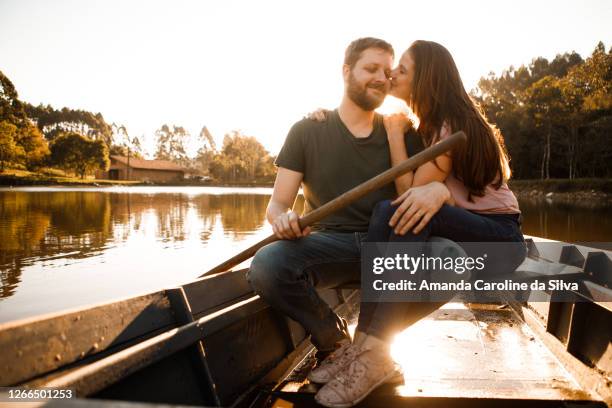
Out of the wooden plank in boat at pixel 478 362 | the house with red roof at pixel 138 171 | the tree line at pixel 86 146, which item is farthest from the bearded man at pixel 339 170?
the house with red roof at pixel 138 171

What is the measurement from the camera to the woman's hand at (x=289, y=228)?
2.32 m

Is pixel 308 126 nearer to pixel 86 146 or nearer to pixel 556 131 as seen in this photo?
pixel 556 131

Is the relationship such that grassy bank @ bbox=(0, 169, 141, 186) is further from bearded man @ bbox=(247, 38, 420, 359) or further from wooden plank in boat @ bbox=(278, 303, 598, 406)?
wooden plank in boat @ bbox=(278, 303, 598, 406)

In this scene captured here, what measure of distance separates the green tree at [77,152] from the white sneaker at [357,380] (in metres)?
59.0

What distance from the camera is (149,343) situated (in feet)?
5.28

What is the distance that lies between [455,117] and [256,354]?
150cm

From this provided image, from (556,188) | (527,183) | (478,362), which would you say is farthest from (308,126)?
(527,183)

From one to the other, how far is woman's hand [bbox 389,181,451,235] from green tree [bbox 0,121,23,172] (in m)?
52.0

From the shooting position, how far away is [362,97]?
2.82 m

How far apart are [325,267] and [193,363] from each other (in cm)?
81

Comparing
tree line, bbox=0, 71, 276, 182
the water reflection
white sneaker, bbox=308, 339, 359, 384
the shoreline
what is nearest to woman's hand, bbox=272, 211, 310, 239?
white sneaker, bbox=308, 339, 359, 384

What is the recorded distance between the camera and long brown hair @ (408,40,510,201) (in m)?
2.28

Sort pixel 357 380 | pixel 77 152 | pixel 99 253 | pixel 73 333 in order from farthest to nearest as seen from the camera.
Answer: pixel 77 152
pixel 99 253
pixel 357 380
pixel 73 333

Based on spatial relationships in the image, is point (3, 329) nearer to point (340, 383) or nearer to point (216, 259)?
point (340, 383)
